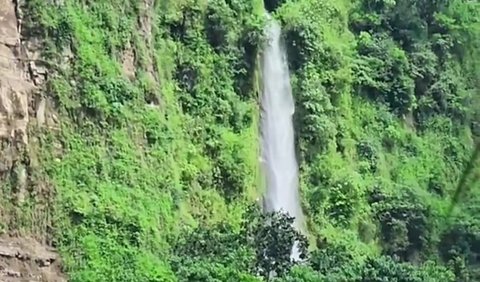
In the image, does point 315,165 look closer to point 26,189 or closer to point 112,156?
point 112,156

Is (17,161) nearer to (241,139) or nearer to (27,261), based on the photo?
(27,261)

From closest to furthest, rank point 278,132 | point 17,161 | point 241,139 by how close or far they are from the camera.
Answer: point 17,161 < point 241,139 < point 278,132

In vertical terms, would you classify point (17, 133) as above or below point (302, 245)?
above

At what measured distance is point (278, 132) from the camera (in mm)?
20297

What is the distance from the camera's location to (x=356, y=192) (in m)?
20.3

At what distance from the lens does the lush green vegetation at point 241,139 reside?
47.7ft

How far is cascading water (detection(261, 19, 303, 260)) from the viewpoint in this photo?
63.8 feet

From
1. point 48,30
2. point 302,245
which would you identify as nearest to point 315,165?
point 302,245

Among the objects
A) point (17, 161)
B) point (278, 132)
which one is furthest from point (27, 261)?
point (278, 132)

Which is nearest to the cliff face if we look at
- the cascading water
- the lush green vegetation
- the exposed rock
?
the exposed rock

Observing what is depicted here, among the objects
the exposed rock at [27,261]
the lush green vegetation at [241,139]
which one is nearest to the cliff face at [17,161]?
the exposed rock at [27,261]

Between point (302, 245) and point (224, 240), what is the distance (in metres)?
1.70

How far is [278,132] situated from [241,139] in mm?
1721

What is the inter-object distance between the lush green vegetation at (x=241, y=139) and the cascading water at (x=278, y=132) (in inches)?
11.9
